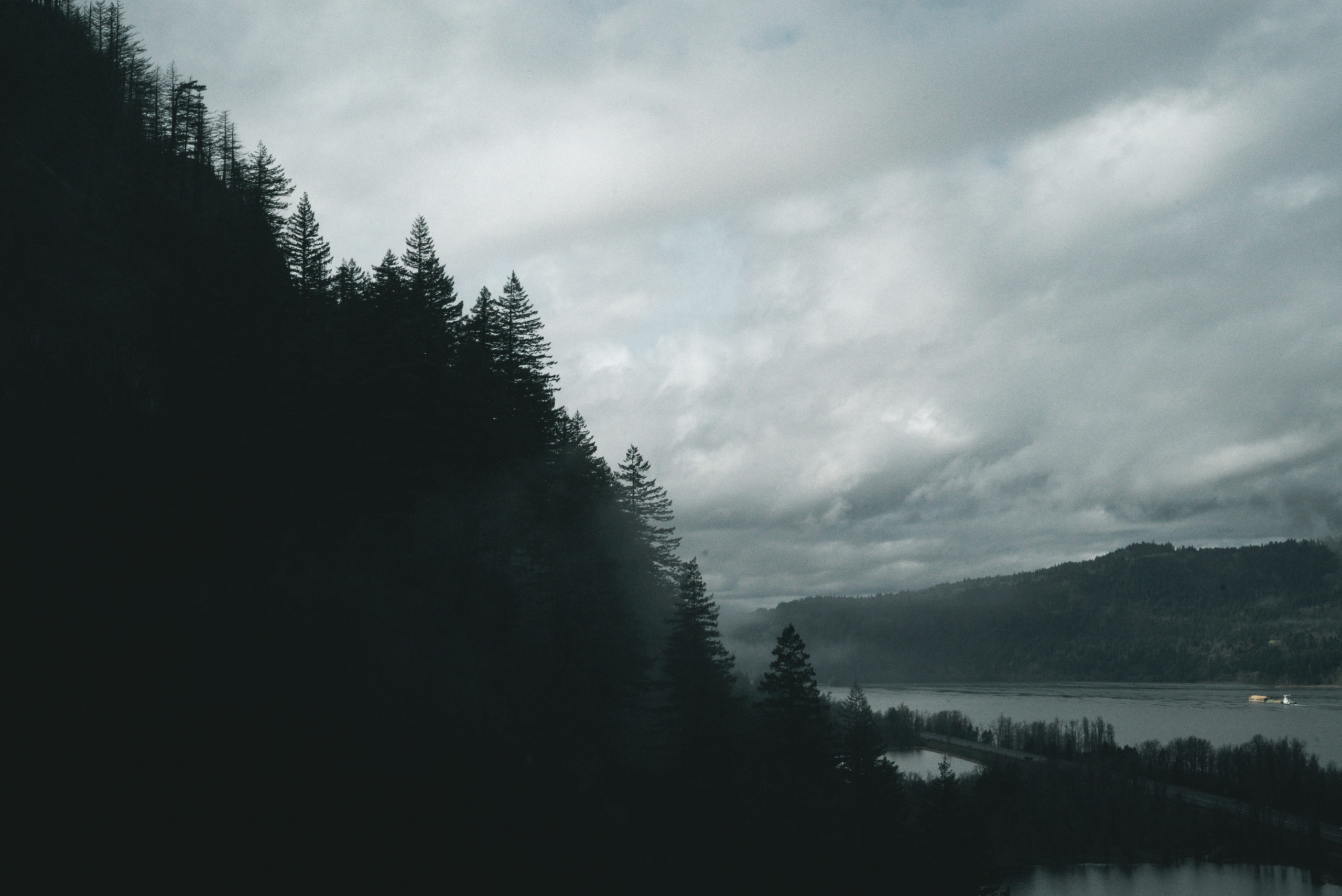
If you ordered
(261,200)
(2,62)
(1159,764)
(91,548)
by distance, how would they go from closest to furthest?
(91,548), (2,62), (261,200), (1159,764)

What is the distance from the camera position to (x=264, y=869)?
72.0 ft

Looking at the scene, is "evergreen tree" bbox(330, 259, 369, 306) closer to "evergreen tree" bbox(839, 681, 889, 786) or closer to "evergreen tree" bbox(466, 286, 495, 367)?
"evergreen tree" bbox(466, 286, 495, 367)

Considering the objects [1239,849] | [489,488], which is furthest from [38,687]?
[1239,849]

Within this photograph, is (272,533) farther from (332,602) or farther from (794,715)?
(794,715)

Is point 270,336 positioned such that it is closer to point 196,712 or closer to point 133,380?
point 133,380

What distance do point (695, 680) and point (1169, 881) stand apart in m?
89.2

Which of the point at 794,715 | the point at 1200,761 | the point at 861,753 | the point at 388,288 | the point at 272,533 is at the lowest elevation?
the point at 1200,761

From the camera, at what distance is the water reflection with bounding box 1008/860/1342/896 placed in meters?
95.9

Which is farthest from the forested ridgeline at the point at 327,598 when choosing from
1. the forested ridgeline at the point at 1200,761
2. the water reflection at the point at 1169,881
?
the forested ridgeline at the point at 1200,761

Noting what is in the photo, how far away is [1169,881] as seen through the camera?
10231 cm

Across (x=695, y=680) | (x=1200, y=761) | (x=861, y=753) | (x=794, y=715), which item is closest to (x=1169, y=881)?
(x=1200, y=761)

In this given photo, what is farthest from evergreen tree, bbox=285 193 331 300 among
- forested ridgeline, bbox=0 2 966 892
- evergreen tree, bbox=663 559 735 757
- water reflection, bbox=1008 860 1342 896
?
water reflection, bbox=1008 860 1342 896

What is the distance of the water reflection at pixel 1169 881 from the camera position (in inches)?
3777

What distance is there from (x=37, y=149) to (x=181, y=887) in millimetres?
42537
